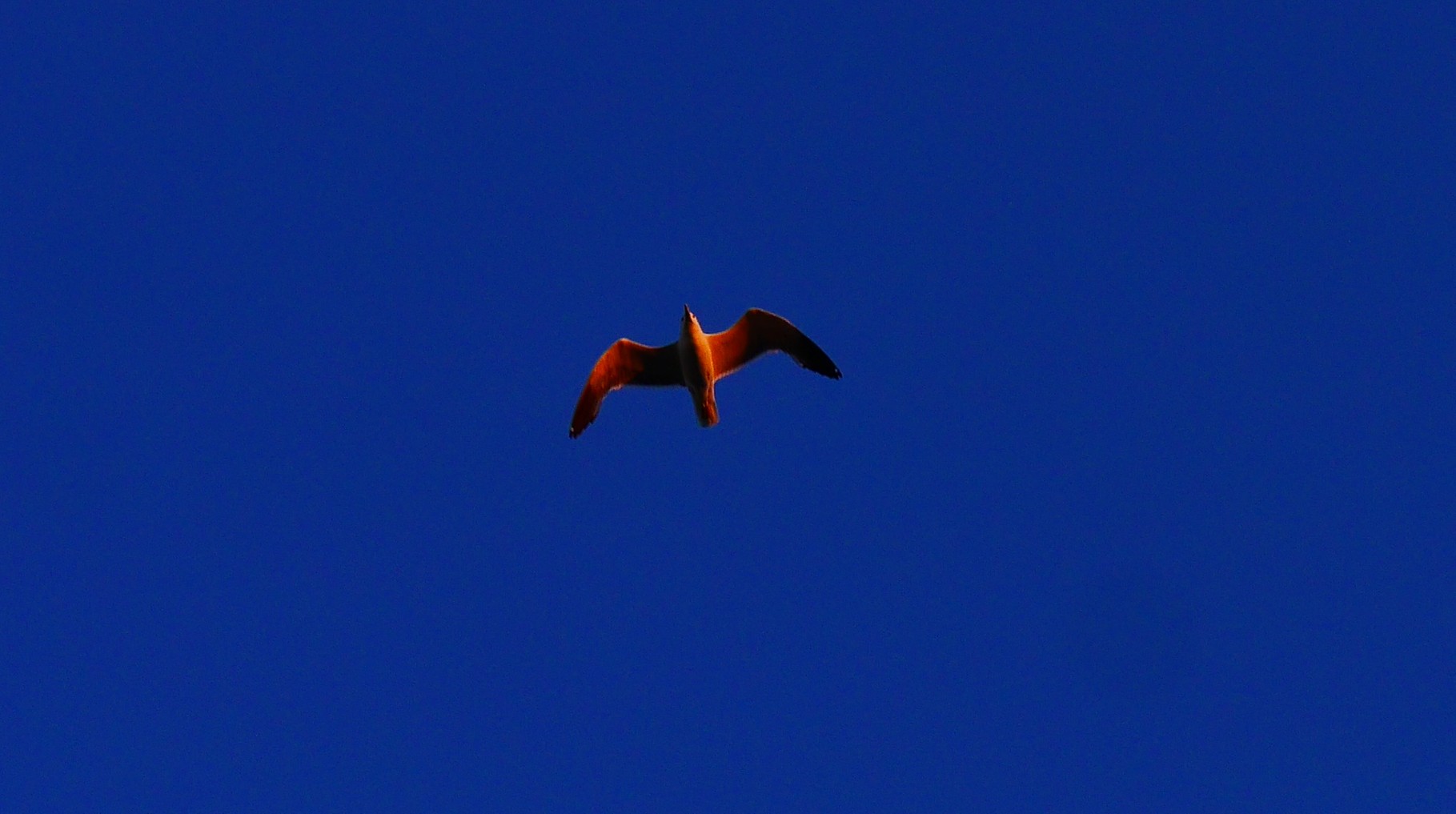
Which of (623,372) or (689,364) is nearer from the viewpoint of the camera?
(689,364)

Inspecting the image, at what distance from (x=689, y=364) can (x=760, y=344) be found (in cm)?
166

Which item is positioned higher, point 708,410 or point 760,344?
point 760,344

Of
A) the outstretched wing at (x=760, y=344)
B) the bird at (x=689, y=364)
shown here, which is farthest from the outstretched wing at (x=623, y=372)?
the outstretched wing at (x=760, y=344)

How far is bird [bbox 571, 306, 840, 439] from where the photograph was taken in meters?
29.0

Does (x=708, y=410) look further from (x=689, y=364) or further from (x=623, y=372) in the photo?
(x=623, y=372)

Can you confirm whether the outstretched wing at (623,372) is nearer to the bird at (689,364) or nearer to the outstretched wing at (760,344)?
the bird at (689,364)

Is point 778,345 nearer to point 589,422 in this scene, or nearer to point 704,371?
point 704,371

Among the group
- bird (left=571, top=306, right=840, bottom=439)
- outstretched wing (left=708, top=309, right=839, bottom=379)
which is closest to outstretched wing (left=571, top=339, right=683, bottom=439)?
bird (left=571, top=306, right=840, bottom=439)

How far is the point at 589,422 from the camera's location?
2928 cm

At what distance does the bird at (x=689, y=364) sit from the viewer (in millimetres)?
29000

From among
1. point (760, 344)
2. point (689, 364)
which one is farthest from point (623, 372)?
point (760, 344)

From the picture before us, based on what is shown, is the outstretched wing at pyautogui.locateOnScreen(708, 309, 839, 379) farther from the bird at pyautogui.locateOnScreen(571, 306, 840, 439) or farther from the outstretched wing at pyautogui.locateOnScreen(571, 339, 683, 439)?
the outstretched wing at pyautogui.locateOnScreen(571, 339, 683, 439)

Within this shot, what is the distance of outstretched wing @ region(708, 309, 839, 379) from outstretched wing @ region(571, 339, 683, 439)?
36.4 inches

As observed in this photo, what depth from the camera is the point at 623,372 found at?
96.7 ft
